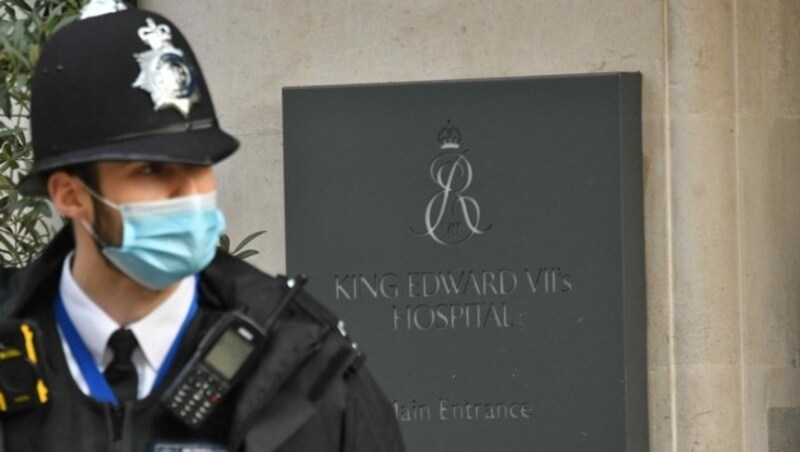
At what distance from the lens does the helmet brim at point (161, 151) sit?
3271mm

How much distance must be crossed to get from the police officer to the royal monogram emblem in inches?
145

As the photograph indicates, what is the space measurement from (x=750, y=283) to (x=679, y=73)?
0.78m

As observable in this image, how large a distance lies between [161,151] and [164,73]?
0.44ft

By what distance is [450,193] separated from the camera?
7148 millimetres

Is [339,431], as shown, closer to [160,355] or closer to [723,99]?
[160,355]

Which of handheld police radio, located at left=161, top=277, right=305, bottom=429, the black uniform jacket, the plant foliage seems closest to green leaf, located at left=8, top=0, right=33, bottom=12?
the plant foliage

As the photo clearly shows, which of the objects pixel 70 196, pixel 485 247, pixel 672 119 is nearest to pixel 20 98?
pixel 70 196

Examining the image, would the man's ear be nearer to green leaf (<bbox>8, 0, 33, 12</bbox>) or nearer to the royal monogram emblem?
green leaf (<bbox>8, 0, 33, 12</bbox>)

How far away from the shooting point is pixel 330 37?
7289 mm

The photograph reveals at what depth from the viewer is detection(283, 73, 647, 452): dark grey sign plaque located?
7070 mm

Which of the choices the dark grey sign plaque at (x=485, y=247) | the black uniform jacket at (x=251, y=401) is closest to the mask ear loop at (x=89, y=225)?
the black uniform jacket at (x=251, y=401)

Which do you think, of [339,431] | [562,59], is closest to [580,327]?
[562,59]

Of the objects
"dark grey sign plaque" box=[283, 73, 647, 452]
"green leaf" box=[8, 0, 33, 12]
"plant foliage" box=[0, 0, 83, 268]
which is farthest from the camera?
"dark grey sign plaque" box=[283, 73, 647, 452]

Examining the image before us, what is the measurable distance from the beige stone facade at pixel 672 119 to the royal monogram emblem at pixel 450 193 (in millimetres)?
271
